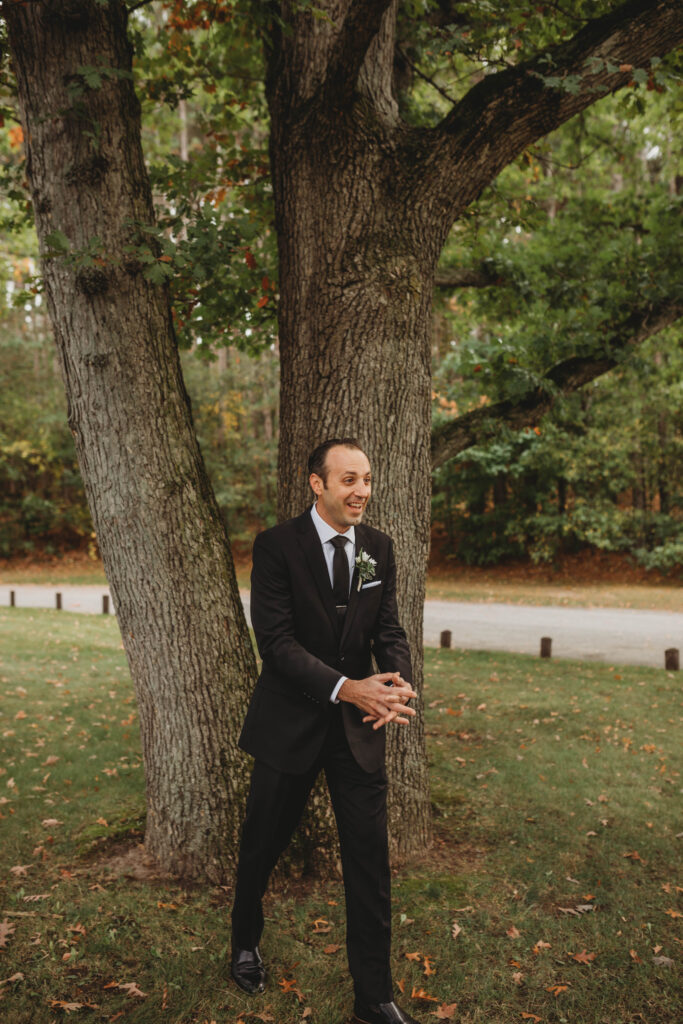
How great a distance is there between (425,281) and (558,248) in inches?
218

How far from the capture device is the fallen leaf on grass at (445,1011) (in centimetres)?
332

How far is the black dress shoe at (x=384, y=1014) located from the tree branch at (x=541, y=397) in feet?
11.3

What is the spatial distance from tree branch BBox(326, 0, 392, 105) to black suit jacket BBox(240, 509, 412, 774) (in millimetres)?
2798

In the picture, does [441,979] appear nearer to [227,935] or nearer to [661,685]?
[227,935]

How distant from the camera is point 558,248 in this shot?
30.8 ft

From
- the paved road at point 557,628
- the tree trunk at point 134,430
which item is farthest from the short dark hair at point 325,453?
the paved road at point 557,628

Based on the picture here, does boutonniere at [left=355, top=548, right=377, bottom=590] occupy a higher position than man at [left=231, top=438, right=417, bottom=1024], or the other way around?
boutonniere at [left=355, top=548, right=377, bottom=590]

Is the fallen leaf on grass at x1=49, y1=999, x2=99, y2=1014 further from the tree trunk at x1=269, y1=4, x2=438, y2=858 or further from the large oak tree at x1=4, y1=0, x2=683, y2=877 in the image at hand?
the tree trunk at x1=269, y1=4, x2=438, y2=858

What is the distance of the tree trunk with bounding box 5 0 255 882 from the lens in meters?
4.23

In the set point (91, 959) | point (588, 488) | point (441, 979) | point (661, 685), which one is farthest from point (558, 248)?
point (588, 488)

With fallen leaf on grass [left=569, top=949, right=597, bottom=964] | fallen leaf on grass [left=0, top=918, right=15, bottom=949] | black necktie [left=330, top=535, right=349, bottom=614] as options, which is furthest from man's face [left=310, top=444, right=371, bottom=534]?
fallen leaf on grass [left=0, top=918, right=15, bottom=949]

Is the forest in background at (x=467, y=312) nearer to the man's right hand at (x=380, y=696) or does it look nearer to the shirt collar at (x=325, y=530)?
the shirt collar at (x=325, y=530)

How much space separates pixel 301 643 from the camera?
132 inches

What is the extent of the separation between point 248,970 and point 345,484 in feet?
7.95
